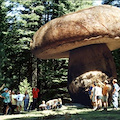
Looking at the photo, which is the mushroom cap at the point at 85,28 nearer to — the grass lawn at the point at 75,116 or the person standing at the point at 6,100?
the person standing at the point at 6,100

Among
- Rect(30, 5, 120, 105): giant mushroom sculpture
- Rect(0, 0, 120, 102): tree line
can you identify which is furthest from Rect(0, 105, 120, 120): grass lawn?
Rect(0, 0, 120, 102): tree line

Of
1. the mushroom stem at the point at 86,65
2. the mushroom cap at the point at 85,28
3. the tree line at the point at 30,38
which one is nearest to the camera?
the mushroom cap at the point at 85,28

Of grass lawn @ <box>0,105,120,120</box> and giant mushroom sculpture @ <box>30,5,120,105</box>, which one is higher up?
giant mushroom sculpture @ <box>30,5,120,105</box>

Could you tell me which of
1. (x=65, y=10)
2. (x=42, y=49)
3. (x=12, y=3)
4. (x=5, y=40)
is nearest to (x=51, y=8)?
(x=65, y=10)

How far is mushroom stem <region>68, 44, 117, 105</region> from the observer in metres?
10.3

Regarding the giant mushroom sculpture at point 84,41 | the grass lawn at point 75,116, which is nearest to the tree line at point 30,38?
the giant mushroom sculpture at point 84,41

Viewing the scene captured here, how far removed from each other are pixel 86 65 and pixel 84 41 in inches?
55.9

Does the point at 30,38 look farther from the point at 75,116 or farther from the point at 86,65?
the point at 75,116

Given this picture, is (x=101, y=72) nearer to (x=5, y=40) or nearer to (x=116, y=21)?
(x=116, y=21)

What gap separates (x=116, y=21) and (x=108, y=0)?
35.5ft

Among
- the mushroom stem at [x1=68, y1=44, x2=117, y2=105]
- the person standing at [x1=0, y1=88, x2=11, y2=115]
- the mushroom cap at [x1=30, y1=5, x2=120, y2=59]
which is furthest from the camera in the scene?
the mushroom stem at [x1=68, y1=44, x2=117, y2=105]

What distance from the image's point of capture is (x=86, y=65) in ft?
34.1

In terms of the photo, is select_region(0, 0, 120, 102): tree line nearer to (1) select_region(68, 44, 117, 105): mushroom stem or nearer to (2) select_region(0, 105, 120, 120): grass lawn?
(1) select_region(68, 44, 117, 105): mushroom stem

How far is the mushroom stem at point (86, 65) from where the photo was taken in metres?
10.3
